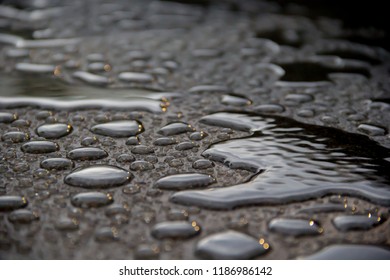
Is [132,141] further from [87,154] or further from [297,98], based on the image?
[297,98]

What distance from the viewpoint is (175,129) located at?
→ 1.08m

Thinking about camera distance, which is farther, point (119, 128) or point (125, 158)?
point (119, 128)

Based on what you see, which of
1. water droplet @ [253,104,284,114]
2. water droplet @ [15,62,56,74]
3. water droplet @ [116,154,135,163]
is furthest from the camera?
water droplet @ [15,62,56,74]

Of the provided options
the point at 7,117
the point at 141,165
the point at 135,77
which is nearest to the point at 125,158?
the point at 141,165

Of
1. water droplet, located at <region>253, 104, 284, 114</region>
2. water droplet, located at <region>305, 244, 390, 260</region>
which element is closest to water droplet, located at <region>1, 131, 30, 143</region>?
water droplet, located at <region>253, 104, 284, 114</region>

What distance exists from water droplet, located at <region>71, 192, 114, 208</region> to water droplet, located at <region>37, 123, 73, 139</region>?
26 centimetres

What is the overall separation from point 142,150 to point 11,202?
0.28 meters

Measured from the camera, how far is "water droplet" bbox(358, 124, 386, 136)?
3.54 feet

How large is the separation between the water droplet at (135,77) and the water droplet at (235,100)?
25 cm

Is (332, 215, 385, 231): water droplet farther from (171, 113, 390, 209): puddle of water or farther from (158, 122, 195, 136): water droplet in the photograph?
(158, 122, 195, 136): water droplet

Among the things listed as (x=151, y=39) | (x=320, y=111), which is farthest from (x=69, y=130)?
(x=151, y=39)

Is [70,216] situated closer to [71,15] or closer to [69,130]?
[69,130]

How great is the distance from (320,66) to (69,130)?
822mm

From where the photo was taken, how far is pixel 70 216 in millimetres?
785
